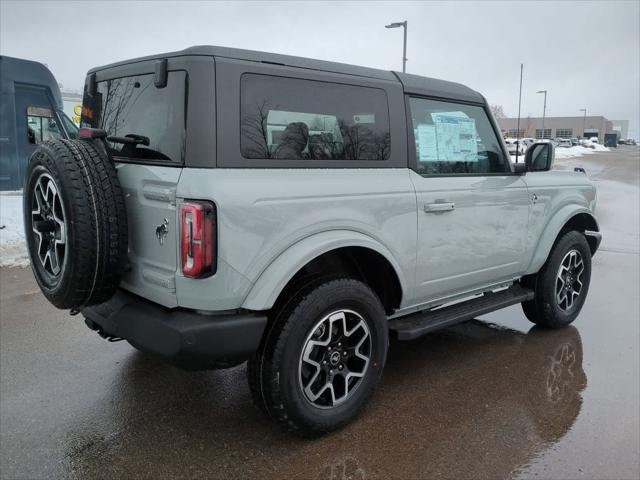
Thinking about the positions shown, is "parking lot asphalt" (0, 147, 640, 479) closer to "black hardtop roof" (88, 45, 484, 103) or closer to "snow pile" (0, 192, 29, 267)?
"black hardtop roof" (88, 45, 484, 103)

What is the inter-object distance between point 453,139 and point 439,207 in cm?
64

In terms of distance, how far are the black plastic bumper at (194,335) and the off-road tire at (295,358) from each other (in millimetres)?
139

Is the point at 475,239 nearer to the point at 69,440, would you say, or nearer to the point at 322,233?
the point at 322,233

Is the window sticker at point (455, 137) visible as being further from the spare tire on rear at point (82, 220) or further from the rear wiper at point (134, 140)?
the spare tire on rear at point (82, 220)

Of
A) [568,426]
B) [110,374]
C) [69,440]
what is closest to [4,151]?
[110,374]

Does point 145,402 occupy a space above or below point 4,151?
below

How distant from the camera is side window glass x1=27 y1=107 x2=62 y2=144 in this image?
13.1 meters

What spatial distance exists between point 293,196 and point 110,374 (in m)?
2.08

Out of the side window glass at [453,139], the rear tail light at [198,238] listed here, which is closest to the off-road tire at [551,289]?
the side window glass at [453,139]

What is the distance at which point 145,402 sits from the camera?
11.2ft

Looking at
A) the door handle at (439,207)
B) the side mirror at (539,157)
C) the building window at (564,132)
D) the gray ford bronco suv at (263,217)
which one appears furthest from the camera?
the building window at (564,132)

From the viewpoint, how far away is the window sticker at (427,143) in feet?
11.7

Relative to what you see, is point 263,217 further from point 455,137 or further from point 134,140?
point 455,137

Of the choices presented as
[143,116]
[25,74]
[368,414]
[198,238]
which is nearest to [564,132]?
[25,74]
